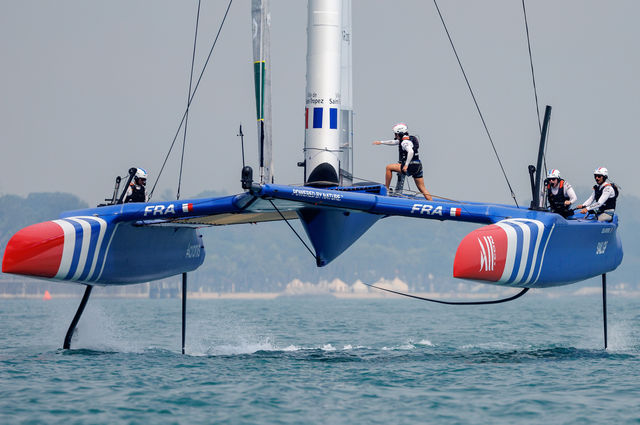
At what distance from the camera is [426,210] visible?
10.9m

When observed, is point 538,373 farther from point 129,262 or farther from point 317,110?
point 129,262

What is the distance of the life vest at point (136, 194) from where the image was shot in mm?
12375

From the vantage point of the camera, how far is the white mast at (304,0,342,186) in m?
12.3

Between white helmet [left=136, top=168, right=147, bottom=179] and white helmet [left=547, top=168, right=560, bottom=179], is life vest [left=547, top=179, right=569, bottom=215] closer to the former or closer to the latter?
white helmet [left=547, top=168, right=560, bottom=179]

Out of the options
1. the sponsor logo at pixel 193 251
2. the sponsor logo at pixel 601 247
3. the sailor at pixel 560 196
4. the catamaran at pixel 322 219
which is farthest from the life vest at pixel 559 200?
the sponsor logo at pixel 193 251

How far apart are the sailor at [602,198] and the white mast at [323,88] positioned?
302cm

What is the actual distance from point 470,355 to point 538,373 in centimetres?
→ 226

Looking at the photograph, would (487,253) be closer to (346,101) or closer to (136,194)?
(346,101)

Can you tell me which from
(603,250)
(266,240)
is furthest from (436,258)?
(603,250)

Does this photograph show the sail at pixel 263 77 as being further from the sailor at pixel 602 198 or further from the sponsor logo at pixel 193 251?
the sailor at pixel 602 198

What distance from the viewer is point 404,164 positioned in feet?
39.6

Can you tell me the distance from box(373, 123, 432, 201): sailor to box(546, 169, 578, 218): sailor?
4.57 ft

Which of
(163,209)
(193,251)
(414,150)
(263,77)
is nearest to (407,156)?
(414,150)

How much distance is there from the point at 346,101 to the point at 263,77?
6.86ft
